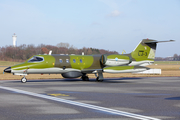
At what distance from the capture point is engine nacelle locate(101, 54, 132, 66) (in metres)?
29.6

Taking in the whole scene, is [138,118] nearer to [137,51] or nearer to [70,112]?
[70,112]

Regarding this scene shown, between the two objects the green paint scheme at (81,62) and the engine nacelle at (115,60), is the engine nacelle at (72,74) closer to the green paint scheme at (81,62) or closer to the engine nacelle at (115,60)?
the green paint scheme at (81,62)

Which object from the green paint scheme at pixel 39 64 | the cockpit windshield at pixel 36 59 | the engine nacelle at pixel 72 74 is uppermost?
the cockpit windshield at pixel 36 59

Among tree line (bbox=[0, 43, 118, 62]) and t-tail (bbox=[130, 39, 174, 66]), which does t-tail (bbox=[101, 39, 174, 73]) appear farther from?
tree line (bbox=[0, 43, 118, 62])

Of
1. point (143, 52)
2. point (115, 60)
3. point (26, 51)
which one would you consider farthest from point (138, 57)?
point (26, 51)

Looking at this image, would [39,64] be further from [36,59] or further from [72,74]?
[72,74]

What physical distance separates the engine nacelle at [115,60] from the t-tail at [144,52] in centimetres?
149

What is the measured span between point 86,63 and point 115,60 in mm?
3404

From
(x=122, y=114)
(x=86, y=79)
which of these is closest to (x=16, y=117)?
(x=122, y=114)

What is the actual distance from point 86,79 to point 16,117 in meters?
21.9

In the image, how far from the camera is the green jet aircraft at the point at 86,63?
86.8 ft

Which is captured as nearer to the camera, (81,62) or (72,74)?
(72,74)

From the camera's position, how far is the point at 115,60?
29953 millimetres

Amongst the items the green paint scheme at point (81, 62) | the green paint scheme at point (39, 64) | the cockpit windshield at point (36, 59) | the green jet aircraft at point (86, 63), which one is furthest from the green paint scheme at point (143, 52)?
the cockpit windshield at point (36, 59)
